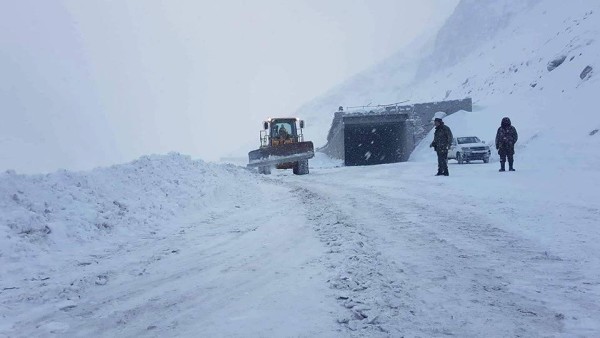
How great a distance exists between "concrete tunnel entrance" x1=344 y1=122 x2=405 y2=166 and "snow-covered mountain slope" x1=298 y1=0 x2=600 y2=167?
5.80m

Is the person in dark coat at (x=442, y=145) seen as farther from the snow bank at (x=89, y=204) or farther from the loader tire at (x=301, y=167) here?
the loader tire at (x=301, y=167)

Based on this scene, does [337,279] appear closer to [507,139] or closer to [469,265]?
[469,265]

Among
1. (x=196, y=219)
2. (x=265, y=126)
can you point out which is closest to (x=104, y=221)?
(x=196, y=219)

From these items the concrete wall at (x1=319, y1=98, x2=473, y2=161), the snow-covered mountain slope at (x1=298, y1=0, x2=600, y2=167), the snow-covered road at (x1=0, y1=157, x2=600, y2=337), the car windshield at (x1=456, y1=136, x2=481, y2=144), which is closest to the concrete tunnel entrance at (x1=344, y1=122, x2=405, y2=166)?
the concrete wall at (x1=319, y1=98, x2=473, y2=161)

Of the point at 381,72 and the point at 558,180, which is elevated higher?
the point at 381,72

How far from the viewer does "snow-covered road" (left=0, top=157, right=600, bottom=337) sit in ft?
10.8

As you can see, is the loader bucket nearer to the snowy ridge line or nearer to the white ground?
the white ground

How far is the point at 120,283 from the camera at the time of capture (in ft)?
15.2

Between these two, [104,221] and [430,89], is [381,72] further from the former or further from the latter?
[104,221]

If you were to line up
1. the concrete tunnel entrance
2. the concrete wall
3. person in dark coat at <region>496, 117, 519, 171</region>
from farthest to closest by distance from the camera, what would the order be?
the concrete tunnel entrance
the concrete wall
person in dark coat at <region>496, 117, 519, 171</region>

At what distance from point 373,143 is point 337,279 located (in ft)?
125

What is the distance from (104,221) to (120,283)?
2.65 metres

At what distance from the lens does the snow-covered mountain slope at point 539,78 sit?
2223 centimetres

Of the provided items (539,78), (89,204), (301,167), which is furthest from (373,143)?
(89,204)
